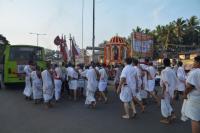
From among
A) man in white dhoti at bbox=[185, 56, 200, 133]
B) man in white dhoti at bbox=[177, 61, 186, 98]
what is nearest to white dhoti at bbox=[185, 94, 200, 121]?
man in white dhoti at bbox=[185, 56, 200, 133]

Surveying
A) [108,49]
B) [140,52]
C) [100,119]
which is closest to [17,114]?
[100,119]

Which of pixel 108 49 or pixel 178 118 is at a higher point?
pixel 108 49

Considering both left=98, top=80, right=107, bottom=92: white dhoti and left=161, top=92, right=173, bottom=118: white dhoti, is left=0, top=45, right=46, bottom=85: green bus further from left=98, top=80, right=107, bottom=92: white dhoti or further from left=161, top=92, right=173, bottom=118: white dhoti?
left=161, top=92, right=173, bottom=118: white dhoti

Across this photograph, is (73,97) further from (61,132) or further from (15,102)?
(61,132)

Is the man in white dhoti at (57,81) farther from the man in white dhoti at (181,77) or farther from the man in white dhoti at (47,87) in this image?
the man in white dhoti at (181,77)

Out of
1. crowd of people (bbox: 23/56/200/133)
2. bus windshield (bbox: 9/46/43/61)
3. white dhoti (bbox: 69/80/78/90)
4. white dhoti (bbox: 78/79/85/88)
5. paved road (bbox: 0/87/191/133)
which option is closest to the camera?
crowd of people (bbox: 23/56/200/133)

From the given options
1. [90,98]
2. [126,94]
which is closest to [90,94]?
[90,98]

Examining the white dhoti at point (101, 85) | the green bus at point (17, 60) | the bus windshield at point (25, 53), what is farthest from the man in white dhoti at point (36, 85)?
the bus windshield at point (25, 53)

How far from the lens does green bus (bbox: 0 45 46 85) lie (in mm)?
18984

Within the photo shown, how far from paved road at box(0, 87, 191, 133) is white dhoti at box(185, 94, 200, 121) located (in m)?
2.56

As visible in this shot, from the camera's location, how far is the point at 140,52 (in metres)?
36.8

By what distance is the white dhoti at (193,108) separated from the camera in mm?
5738

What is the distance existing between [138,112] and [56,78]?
422 cm

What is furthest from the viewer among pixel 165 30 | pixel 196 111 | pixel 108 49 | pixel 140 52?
pixel 165 30
